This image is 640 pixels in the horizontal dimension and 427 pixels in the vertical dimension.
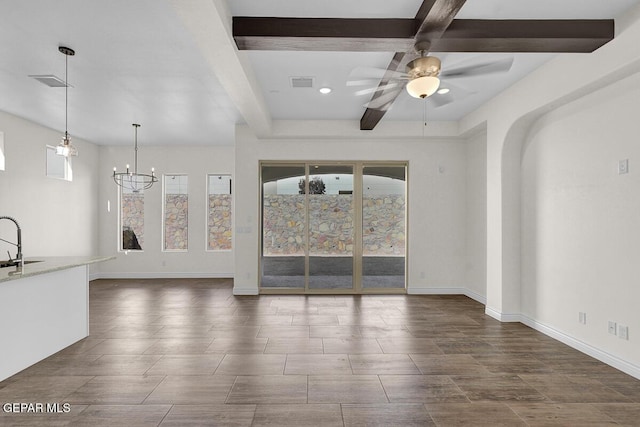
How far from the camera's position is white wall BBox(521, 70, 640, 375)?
3.18 m

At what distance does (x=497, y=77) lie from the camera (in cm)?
427

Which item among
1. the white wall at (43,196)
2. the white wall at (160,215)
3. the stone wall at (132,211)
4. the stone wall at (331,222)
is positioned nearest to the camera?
the white wall at (43,196)

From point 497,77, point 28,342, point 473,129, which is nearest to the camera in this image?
point 28,342

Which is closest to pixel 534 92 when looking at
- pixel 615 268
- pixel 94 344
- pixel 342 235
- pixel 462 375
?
pixel 615 268

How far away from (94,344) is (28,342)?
67 cm

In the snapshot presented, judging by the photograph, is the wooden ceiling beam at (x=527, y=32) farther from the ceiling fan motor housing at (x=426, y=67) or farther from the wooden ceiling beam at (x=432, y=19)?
the ceiling fan motor housing at (x=426, y=67)

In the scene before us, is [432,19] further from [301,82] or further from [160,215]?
[160,215]

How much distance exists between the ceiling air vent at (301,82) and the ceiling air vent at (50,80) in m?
2.71

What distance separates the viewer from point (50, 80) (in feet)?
13.9

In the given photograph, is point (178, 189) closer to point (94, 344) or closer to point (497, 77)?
point (94, 344)

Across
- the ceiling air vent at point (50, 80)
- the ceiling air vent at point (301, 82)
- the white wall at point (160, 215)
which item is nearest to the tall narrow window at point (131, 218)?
the white wall at point (160, 215)

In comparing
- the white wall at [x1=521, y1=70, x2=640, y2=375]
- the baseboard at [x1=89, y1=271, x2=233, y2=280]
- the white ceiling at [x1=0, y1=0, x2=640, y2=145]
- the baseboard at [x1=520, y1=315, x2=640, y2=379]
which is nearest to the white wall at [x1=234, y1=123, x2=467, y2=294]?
the white ceiling at [x1=0, y1=0, x2=640, y2=145]

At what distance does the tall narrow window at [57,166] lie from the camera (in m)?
6.61

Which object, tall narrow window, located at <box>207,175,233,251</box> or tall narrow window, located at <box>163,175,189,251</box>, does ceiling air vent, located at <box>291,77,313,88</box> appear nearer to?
tall narrow window, located at <box>207,175,233,251</box>
